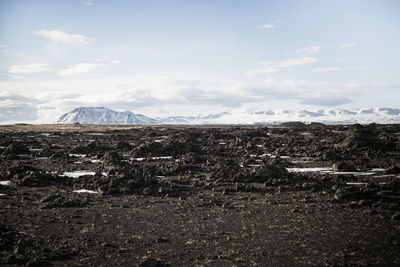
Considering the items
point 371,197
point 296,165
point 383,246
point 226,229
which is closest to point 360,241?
point 383,246

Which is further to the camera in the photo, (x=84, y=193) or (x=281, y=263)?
(x=84, y=193)

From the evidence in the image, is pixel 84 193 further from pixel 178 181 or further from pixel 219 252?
pixel 219 252

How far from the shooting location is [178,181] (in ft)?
67.9

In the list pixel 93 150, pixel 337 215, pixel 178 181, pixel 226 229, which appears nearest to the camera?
pixel 226 229

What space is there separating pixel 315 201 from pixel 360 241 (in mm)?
5024

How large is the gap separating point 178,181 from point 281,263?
1213cm

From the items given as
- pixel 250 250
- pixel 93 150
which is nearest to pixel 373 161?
pixel 250 250

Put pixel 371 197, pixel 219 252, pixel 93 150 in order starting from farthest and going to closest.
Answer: pixel 93 150 → pixel 371 197 → pixel 219 252

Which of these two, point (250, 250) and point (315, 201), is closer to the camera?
point (250, 250)

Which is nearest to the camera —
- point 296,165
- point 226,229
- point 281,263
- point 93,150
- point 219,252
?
point 281,263

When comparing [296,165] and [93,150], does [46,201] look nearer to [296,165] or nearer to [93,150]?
[296,165]

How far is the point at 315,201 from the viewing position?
15539mm

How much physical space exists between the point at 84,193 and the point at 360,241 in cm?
1348

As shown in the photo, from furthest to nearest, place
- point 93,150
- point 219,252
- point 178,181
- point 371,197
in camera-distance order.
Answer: point 93,150 → point 178,181 → point 371,197 → point 219,252
